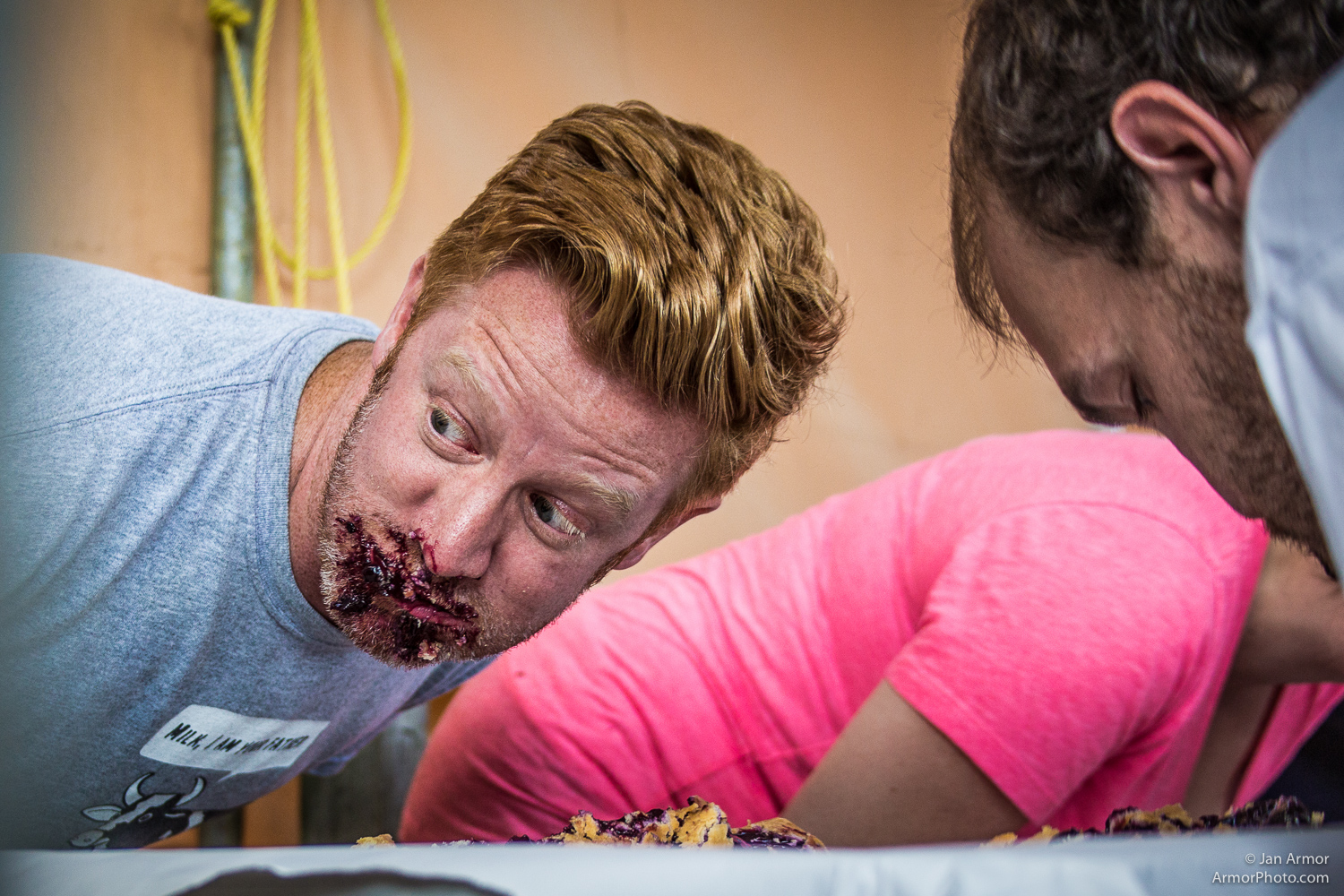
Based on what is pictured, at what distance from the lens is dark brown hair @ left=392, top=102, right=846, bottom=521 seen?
694mm

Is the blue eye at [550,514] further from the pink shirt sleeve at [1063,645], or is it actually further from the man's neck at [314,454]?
the pink shirt sleeve at [1063,645]

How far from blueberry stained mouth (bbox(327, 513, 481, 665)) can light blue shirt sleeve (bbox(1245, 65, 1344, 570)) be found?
0.51m

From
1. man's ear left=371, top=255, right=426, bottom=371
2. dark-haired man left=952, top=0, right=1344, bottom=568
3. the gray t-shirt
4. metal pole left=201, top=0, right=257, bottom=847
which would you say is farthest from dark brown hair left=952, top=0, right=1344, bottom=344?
metal pole left=201, top=0, right=257, bottom=847


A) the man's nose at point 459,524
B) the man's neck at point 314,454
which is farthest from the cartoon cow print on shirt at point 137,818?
the man's nose at point 459,524

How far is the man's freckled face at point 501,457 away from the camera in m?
0.66

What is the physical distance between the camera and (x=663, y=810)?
0.60 m

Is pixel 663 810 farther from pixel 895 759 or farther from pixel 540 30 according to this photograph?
pixel 540 30

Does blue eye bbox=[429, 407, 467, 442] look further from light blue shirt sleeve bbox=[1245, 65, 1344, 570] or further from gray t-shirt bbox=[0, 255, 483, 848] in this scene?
light blue shirt sleeve bbox=[1245, 65, 1344, 570]

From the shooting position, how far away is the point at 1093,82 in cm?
51

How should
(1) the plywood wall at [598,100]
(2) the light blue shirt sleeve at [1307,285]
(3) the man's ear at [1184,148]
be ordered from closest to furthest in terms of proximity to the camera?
(2) the light blue shirt sleeve at [1307,285]
(3) the man's ear at [1184,148]
(1) the plywood wall at [598,100]

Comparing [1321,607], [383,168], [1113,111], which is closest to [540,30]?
[383,168]

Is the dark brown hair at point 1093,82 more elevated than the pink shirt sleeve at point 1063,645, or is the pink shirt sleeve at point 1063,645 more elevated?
the dark brown hair at point 1093,82

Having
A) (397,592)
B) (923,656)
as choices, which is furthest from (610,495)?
(923,656)

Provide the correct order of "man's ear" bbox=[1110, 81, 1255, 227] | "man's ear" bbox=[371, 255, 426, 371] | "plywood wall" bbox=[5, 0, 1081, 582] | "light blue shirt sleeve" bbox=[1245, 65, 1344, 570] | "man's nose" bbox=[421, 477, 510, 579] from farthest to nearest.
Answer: "plywood wall" bbox=[5, 0, 1081, 582], "man's ear" bbox=[371, 255, 426, 371], "man's nose" bbox=[421, 477, 510, 579], "man's ear" bbox=[1110, 81, 1255, 227], "light blue shirt sleeve" bbox=[1245, 65, 1344, 570]
